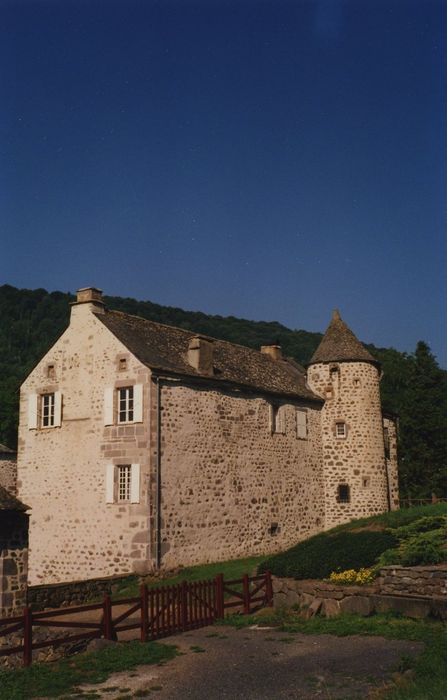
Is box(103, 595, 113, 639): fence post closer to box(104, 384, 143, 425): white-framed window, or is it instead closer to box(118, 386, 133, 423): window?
box(104, 384, 143, 425): white-framed window

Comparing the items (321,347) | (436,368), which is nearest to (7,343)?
(436,368)

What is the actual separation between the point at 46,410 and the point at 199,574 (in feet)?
27.8

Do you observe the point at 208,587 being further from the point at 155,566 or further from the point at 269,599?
the point at 155,566

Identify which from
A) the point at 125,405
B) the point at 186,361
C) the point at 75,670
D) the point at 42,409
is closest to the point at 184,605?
the point at 75,670

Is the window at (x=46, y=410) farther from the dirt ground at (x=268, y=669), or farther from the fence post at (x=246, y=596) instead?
the dirt ground at (x=268, y=669)

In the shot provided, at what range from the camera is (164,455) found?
72.0 ft

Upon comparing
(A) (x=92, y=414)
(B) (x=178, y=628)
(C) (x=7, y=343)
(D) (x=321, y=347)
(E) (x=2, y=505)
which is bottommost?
(B) (x=178, y=628)

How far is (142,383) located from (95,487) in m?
3.79

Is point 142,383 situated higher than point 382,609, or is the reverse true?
point 142,383

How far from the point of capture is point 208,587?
15.1 meters

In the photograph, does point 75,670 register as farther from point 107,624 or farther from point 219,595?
point 219,595

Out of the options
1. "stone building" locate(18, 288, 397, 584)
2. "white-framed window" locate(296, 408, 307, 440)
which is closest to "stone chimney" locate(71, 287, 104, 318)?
"stone building" locate(18, 288, 397, 584)

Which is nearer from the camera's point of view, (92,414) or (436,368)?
(92,414)

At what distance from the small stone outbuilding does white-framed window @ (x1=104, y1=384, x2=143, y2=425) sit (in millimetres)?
7163
